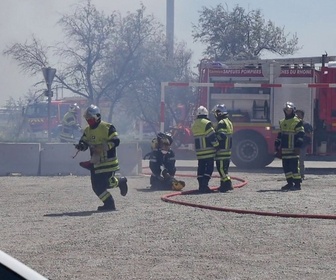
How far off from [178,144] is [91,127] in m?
11.2

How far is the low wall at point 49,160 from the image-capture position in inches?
812

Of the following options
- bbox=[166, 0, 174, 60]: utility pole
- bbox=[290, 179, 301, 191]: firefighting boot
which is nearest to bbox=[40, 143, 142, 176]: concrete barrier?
bbox=[290, 179, 301, 191]: firefighting boot

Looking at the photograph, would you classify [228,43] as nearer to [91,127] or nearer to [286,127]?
[286,127]

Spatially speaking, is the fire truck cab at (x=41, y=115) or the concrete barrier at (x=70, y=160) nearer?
the concrete barrier at (x=70, y=160)

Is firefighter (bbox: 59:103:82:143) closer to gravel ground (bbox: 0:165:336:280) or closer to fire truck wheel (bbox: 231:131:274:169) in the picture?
fire truck wheel (bbox: 231:131:274:169)

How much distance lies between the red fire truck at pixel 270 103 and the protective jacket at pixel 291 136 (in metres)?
6.55

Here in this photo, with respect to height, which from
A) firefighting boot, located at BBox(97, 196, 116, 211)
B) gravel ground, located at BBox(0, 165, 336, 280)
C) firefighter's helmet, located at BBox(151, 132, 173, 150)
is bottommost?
gravel ground, located at BBox(0, 165, 336, 280)

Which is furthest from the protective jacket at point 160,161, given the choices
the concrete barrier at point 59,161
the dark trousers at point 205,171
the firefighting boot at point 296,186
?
the concrete barrier at point 59,161

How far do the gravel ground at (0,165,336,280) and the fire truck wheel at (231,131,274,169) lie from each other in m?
7.26

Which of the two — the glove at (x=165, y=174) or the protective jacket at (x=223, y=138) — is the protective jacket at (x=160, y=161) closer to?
the glove at (x=165, y=174)

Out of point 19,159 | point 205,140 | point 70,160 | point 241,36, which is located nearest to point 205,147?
point 205,140

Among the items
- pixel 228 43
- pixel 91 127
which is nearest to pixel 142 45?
pixel 228 43

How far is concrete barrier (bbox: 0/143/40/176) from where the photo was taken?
20.7 metres

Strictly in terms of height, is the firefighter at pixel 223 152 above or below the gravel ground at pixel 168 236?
above
